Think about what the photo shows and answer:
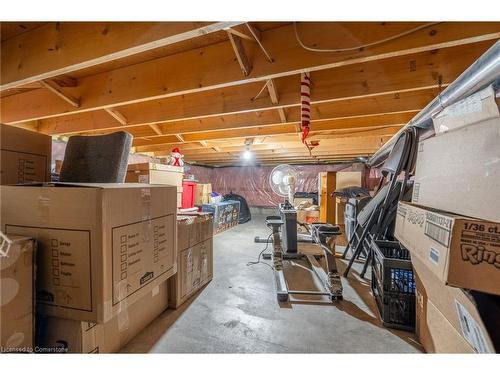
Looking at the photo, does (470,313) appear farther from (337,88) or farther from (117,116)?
(117,116)

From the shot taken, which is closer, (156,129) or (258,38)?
(258,38)

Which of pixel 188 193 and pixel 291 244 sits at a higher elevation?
pixel 188 193

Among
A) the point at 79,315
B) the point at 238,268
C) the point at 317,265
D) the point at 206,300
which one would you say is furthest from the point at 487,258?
the point at 238,268

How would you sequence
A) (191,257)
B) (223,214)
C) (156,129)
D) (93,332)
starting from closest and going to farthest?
(93,332) → (191,257) → (156,129) → (223,214)

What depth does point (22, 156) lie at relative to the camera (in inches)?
50.4

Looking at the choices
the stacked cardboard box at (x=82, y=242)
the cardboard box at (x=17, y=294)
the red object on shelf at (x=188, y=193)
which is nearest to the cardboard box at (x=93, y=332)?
the stacked cardboard box at (x=82, y=242)

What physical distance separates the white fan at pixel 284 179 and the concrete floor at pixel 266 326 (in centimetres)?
127

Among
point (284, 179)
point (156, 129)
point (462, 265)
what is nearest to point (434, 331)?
point (462, 265)

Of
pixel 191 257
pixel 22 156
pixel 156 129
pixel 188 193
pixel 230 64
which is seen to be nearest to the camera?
pixel 22 156

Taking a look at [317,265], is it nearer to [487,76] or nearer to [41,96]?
[487,76]

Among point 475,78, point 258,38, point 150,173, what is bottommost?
point 150,173

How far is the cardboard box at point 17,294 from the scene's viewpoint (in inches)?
31.0

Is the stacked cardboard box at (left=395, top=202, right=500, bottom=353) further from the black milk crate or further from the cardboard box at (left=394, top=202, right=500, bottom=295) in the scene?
the black milk crate

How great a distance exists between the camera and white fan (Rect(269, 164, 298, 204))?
3.04 metres
